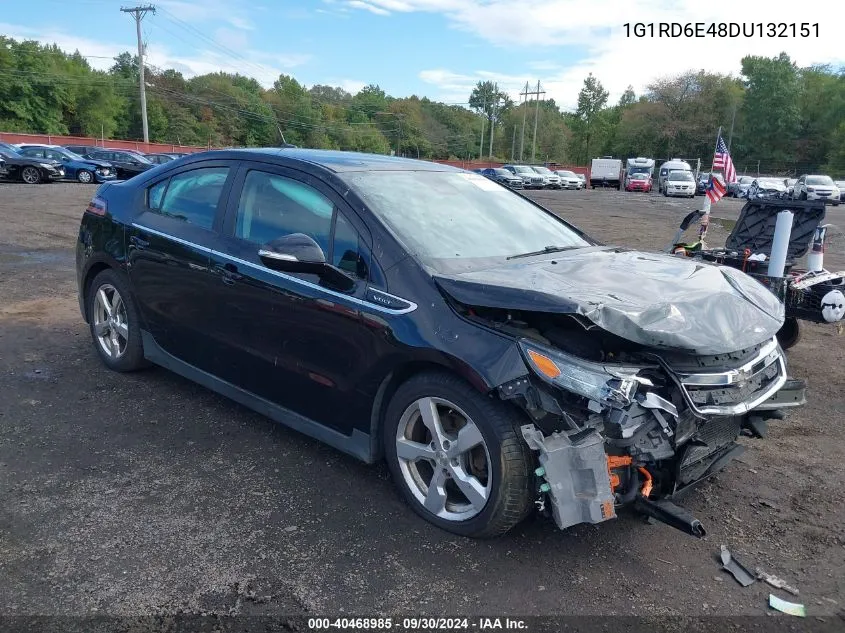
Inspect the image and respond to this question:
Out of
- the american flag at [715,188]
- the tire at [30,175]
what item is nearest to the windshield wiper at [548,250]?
the american flag at [715,188]

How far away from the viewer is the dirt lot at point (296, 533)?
8.88 feet

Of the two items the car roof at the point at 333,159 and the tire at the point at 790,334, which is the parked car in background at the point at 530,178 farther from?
the car roof at the point at 333,159

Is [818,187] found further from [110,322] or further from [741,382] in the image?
[110,322]

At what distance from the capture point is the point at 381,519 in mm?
3256

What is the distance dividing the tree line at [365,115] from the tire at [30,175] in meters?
39.0

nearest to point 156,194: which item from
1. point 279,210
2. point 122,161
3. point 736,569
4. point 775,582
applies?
point 279,210

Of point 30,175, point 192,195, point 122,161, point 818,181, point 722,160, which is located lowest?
point 30,175

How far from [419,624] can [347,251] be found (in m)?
1.76

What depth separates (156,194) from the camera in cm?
468

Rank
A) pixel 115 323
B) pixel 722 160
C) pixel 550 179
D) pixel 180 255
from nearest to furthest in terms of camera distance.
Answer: pixel 180 255 < pixel 115 323 < pixel 722 160 < pixel 550 179

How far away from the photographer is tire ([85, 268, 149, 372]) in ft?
15.7

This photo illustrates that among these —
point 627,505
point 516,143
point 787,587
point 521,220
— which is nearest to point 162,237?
point 521,220

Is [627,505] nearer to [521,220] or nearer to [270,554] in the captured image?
[270,554]

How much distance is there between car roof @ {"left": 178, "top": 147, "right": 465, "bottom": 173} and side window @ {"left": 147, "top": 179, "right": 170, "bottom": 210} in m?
0.26
